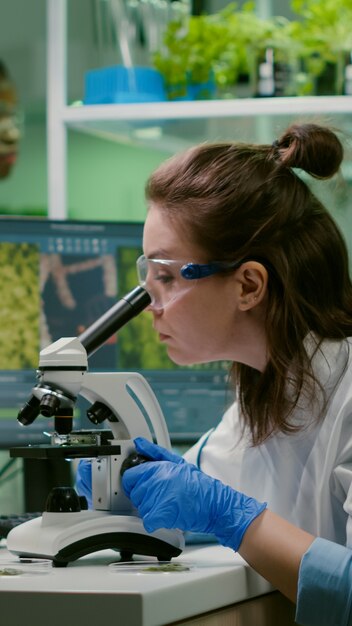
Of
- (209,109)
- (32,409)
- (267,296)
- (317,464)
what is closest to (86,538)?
(32,409)

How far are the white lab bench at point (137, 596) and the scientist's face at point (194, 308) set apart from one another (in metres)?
0.38

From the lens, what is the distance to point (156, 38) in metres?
2.71

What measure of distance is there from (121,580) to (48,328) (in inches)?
40.1

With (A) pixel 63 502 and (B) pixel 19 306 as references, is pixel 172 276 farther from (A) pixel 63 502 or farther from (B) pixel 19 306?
(B) pixel 19 306

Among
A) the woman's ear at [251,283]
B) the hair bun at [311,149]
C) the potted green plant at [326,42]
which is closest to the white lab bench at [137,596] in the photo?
the woman's ear at [251,283]

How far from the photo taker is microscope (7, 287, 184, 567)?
135 cm

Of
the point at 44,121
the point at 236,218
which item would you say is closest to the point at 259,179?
the point at 236,218

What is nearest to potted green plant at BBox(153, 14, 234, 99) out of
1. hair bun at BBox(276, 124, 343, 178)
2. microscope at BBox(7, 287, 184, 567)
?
hair bun at BBox(276, 124, 343, 178)

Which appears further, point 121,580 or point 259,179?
point 259,179

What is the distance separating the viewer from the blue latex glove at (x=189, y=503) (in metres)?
1.37

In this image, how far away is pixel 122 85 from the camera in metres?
2.51

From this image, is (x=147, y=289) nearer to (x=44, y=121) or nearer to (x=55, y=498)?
(x=55, y=498)

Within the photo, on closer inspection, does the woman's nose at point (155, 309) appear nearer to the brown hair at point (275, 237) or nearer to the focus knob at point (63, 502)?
the brown hair at point (275, 237)

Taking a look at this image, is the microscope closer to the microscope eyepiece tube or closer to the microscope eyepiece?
the microscope eyepiece
